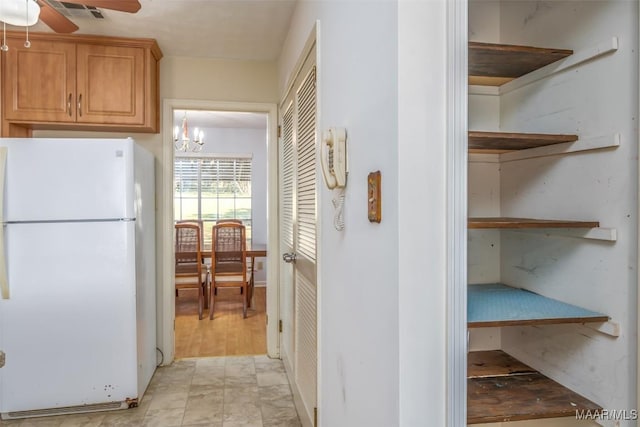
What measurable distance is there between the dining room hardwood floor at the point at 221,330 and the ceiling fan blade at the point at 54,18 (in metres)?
2.43

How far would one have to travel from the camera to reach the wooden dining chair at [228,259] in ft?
14.5

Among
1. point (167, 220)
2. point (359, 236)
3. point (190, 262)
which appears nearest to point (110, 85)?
point (167, 220)

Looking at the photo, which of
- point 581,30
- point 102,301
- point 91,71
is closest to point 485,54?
point 581,30

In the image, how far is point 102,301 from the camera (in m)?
2.33

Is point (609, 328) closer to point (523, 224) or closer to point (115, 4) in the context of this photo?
point (523, 224)

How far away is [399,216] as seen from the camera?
90 centimetres

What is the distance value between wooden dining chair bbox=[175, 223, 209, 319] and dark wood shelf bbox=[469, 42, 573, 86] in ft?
12.3

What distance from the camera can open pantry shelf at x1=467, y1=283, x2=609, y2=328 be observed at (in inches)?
40.9

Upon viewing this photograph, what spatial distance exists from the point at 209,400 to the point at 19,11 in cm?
223

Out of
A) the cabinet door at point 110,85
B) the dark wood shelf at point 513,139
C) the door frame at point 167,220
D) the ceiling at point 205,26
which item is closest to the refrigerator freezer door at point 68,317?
the door frame at point 167,220

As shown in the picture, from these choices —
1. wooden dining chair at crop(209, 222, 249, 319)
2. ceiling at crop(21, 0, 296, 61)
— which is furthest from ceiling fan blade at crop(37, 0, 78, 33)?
wooden dining chair at crop(209, 222, 249, 319)

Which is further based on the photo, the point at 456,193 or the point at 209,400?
the point at 209,400

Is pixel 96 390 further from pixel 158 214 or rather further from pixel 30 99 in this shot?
pixel 30 99

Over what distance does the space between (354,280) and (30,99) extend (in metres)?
2.55
